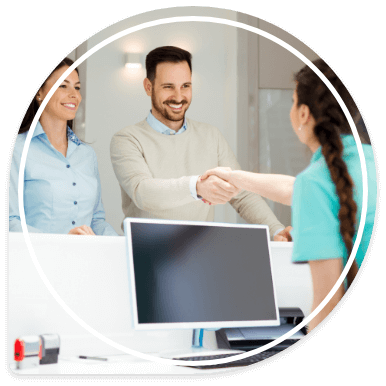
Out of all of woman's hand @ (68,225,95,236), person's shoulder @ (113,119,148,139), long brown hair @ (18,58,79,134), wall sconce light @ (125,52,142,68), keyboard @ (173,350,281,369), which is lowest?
keyboard @ (173,350,281,369)

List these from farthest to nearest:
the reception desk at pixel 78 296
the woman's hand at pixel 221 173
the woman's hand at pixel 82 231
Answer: the woman's hand at pixel 221 173 → the woman's hand at pixel 82 231 → the reception desk at pixel 78 296

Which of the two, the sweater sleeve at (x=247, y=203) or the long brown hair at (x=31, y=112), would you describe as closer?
the long brown hair at (x=31, y=112)

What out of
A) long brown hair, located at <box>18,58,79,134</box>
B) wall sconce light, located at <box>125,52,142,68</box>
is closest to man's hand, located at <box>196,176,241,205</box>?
wall sconce light, located at <box>125,52,142,68</box>

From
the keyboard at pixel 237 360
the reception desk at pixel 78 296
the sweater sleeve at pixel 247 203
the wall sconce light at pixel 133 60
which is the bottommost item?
the keyboard at pixel 237 360

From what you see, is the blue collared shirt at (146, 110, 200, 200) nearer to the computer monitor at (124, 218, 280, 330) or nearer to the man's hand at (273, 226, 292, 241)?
the computer monitor at (124, 218, 280, 330)

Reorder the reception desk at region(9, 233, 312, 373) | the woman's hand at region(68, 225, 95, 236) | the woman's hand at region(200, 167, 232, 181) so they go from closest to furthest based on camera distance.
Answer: the reception desk at region(9, 233, 312, 373)
the woman's hand at region(68, 225, 95, 236)
the woman's hand at region(200, 167, 232, 181)

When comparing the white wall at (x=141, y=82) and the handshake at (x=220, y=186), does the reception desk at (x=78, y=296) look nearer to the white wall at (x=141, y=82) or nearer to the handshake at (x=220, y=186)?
the white wall at (x=141, y=82)

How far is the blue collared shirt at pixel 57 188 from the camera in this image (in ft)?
4.87

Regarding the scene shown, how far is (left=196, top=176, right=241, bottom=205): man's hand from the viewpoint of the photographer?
1.59 m

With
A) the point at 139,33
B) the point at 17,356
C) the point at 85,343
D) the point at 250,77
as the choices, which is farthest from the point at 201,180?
the point at 17,356

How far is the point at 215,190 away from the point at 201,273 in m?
0.26

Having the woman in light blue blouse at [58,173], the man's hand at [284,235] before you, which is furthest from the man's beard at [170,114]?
the man's hand at [284,235]

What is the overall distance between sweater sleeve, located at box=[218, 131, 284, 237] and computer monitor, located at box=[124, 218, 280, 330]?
1.2 inches

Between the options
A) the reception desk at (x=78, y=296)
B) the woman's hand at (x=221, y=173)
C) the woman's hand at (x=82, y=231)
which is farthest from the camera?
the woman's hand at (x=221, y=173)
